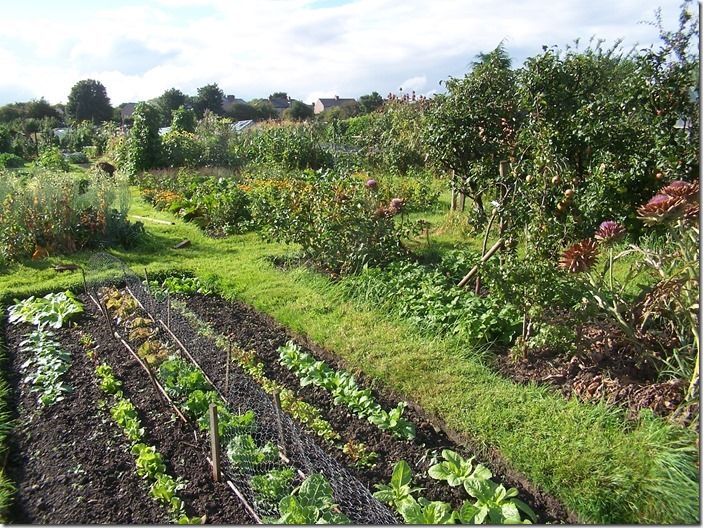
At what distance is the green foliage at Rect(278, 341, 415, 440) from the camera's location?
3490mm

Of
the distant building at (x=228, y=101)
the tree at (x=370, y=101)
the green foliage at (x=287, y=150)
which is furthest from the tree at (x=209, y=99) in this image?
the green foliage at (x=287, y=150)

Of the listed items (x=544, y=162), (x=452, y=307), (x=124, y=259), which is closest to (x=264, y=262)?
(x=124, y=259)

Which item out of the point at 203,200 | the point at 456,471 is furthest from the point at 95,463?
the point at 203,200

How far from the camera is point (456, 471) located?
3.04 metres

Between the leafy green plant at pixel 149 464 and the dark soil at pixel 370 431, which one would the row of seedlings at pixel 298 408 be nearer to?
the dark soil at pixel 370 431

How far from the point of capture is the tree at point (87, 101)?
40.5 meters

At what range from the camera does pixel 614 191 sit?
6.57 metres

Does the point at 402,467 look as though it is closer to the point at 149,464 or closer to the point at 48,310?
the point at 149,464

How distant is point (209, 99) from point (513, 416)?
4134 centimetres

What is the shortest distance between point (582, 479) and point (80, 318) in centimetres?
436

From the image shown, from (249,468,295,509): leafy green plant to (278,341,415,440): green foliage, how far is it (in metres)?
0.73

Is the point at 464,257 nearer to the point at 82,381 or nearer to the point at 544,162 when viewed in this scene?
the point at 544,162

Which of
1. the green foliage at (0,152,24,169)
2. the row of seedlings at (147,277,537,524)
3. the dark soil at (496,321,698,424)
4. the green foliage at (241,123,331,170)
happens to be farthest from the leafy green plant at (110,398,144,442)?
the green foliage at (0,152,24,169)

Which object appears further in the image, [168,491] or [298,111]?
[298,111]
